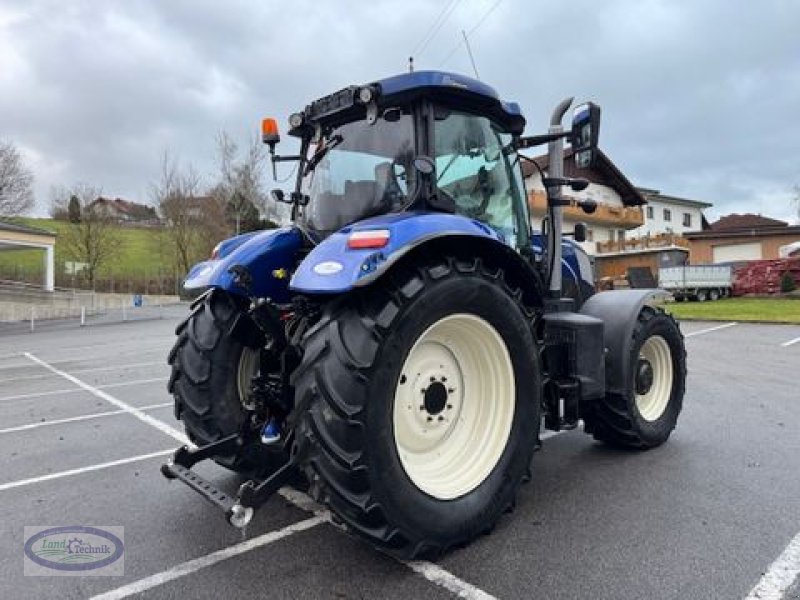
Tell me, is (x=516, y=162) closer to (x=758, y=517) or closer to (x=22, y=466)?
(x=758, y=517)

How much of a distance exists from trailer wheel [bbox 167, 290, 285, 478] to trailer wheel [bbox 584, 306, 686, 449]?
2453 millimetres

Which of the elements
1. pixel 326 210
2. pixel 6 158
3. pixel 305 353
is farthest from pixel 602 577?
pixel 6 158

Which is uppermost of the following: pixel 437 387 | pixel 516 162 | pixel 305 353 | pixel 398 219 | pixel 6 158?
pixel 6 158

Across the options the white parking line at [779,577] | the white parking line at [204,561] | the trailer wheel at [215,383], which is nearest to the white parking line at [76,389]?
the trailer wheel at [215,383]

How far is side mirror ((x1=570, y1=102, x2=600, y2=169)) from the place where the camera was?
3.99m

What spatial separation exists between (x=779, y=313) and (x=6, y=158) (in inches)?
1878

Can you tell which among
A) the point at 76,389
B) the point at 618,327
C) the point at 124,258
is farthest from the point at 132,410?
the point at 124,258

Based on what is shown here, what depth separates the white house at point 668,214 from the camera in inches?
1876

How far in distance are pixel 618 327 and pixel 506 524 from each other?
1.87 m

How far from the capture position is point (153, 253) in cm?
5397

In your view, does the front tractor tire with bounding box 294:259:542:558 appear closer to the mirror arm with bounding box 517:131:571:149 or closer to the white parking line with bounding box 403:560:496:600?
the white parking line with bounding box 403:560:496:600

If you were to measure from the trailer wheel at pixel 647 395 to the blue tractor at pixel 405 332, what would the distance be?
0.03m

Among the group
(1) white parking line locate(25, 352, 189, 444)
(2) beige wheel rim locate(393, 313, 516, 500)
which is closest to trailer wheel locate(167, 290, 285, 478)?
(2) beige wheel rim locate(393, 313, 516, 500)

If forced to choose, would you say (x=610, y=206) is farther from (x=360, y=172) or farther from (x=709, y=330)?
(x=360, y=172)
